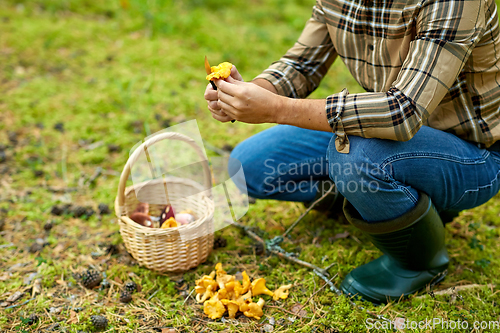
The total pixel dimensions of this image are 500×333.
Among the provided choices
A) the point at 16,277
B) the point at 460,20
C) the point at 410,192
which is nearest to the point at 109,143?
the point at 16,277

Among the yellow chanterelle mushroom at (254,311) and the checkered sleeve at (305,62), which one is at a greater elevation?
the checkered sleeve at (305,62)

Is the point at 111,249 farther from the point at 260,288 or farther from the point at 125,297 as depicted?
the point at 260,288

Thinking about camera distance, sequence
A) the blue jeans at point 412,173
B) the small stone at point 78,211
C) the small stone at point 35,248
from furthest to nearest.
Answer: the small stone at point 78,211, the small stone at point 35,248, the blue jeans at point 412,173

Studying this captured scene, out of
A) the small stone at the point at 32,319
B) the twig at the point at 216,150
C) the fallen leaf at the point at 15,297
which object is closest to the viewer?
the small stone at the point at 32,319

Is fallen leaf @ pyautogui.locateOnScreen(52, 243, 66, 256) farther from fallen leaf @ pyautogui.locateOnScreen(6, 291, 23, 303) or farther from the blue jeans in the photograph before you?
the blue jeans

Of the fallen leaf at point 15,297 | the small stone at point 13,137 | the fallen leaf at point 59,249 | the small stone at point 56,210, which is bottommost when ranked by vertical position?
the fallen leaf at point 59,249

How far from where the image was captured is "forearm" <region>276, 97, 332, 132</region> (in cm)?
133

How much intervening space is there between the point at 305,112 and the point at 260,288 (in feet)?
2.56

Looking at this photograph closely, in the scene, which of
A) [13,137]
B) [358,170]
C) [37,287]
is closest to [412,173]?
[358,170]

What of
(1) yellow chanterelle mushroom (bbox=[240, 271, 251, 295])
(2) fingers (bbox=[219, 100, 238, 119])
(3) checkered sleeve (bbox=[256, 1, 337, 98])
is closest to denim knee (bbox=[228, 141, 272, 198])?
(3) checkered sleeve (bbox=[256, 1, 337, 98])

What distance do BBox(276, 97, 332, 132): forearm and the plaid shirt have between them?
27mm

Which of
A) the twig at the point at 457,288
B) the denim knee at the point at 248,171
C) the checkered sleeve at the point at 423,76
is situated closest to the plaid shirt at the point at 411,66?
the checkered sleeve at the point at 423,76

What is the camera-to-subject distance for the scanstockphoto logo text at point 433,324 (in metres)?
1.48

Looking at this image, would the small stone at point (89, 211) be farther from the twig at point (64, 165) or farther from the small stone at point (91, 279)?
the small stone at point (91, 279)
